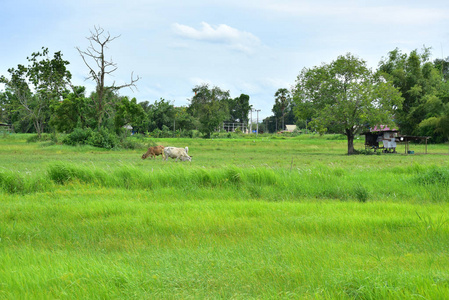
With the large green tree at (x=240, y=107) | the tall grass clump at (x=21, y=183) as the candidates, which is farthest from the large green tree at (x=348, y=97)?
the large green tree at (x=240, y=107)

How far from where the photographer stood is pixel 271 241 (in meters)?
5.54

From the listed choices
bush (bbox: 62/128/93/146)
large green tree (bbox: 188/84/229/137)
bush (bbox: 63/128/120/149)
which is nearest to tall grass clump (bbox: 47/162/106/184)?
bush (bbox: 63/128/120/149)

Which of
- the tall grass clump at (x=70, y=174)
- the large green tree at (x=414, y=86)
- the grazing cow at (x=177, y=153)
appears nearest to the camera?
the tall grass clump at (x=70, y=174)

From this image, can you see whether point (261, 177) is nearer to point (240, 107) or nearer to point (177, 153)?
point (177, 153)

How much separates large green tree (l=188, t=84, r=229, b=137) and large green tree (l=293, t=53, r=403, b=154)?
124 feet

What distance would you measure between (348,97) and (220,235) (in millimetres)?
30592

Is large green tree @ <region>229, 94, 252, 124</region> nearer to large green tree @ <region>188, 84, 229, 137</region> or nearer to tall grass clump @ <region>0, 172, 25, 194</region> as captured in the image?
large green tree @ <region>188, 84, 229, 137</region>

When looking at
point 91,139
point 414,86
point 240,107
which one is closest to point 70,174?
point 91,139

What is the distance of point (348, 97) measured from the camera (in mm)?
34062

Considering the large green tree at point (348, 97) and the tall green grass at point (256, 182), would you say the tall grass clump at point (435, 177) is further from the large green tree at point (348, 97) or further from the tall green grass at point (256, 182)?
the large green tree at point (348, 97)

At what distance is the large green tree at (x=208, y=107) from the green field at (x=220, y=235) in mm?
61315

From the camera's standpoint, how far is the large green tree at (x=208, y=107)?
237ft

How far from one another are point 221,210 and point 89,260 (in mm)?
3198

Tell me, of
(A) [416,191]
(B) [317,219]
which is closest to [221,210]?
(B) [317,219]
